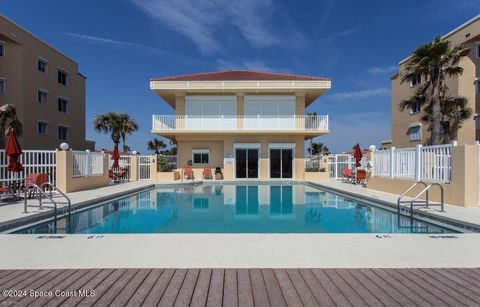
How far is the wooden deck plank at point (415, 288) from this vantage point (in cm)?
297

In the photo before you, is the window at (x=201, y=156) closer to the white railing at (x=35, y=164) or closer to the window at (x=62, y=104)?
the white railing at (x=35, y=164)

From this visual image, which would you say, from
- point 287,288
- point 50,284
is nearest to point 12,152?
point 50,284

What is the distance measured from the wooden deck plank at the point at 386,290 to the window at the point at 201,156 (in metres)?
19.4

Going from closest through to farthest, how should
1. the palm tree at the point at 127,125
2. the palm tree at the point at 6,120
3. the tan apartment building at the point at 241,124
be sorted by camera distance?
the palm tree at the point at 6,120
the tan apartment building at the point at 241,124
the palm tree at the point at 127,125

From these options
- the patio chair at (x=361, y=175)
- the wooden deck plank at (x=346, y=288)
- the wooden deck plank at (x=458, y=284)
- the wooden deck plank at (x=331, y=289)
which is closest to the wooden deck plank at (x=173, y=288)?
the wooden deck plank at (x=331, y=289)

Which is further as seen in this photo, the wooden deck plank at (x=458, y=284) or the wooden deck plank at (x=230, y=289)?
the wooden deck plank at (x=458, y=284)

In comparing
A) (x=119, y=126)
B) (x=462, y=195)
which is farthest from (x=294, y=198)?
(x=119, y=126)

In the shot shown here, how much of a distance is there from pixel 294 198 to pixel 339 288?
9858 mm

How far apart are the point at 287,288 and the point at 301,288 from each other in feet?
0.51

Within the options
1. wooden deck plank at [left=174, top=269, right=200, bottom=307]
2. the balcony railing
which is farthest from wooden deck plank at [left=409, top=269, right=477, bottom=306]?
the balcony railing

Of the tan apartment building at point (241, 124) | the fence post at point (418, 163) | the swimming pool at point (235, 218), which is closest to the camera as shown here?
the swimming pool at point (235, 218)

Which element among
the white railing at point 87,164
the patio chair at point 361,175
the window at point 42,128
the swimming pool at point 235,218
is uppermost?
the window at point 42,128

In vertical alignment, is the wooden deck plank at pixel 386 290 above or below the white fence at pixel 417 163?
below

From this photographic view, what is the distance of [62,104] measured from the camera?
2955 centimetres
